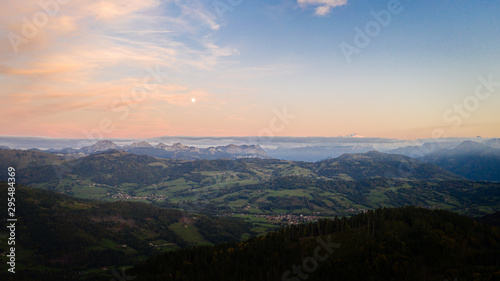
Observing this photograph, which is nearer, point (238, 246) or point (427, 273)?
point (427, 273)

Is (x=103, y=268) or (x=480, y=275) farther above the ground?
(x=480, y=275)

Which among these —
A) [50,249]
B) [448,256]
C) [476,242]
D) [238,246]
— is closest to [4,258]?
[50,249]

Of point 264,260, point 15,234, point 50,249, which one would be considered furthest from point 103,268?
point 264,260

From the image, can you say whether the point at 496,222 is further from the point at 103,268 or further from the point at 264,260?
the point at 103,268

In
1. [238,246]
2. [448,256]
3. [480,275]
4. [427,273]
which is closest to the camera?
[480,275]

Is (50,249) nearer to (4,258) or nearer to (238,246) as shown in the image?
(4,258)

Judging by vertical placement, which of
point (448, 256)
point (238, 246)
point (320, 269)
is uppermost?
point (448, 256)

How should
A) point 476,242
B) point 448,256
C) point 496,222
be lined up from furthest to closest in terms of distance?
point 496,222 → point 476,242 → point 448,256
